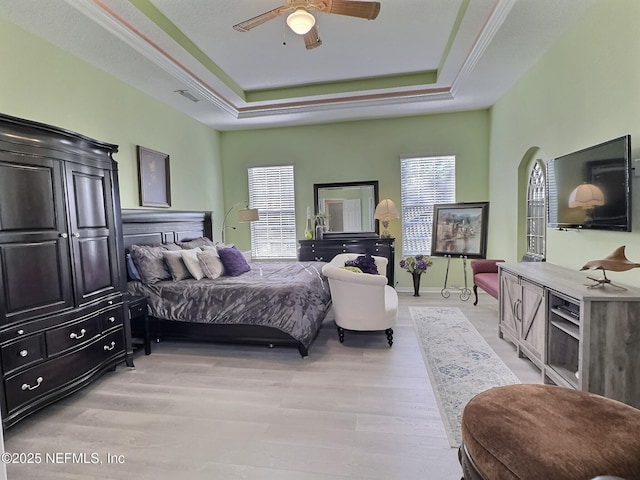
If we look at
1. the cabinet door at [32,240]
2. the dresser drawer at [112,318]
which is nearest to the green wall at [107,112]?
the cabinet door at [32,240]

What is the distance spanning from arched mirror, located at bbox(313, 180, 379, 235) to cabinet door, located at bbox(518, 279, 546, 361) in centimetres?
305

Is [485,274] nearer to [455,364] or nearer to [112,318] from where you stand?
[455,364]

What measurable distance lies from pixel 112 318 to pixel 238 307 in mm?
1084

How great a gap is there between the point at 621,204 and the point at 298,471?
2754 mm

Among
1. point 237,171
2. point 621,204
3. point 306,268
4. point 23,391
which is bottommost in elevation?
point 23,391

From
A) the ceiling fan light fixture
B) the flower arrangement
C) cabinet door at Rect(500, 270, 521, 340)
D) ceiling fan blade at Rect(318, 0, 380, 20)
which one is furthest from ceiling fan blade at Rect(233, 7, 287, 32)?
the flower arrangement

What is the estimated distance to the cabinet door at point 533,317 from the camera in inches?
104

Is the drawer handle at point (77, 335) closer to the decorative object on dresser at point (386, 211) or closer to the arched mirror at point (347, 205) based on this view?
the arched mirror at point (347, 205)

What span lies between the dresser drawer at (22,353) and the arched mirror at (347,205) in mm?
4197

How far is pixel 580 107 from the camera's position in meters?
2.96

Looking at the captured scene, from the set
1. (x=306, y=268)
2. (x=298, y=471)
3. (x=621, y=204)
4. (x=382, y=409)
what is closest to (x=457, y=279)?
(x=306, y=268)

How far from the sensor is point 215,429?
219 centimetres

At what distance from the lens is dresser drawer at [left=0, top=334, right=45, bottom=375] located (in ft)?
6.85

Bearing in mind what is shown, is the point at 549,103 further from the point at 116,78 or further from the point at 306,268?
the point at 116,78
